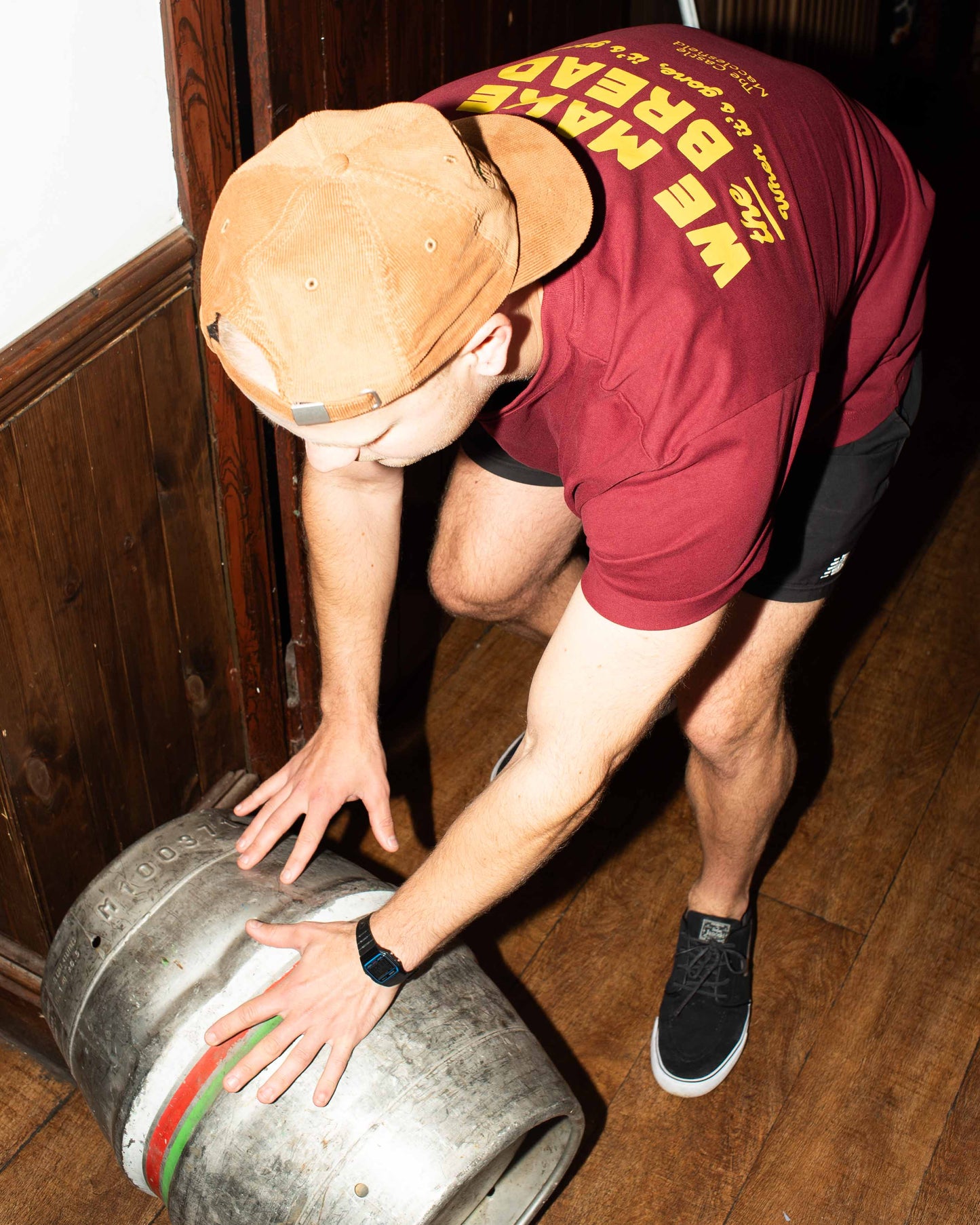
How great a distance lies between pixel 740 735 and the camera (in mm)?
1659

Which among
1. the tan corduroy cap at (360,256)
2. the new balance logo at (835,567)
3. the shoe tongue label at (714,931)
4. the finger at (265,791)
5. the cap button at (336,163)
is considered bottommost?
the shoe tongue label at (714,931)

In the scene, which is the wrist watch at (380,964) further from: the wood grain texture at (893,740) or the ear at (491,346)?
the wood grain texture at (893,740)

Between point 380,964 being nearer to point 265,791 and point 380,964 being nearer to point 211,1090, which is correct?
point 211,1090

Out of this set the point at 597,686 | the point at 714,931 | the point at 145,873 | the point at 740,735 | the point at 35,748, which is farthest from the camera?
the point at 714,931

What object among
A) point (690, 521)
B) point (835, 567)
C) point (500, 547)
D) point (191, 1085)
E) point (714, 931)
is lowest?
point (714, 931)

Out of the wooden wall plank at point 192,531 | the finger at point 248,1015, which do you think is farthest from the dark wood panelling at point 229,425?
the finger at point 248,1015

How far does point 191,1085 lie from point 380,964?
9.3 inches

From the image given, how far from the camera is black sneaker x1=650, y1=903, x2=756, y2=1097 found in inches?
70.6

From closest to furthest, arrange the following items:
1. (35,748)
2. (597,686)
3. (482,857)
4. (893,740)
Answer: (597,686)
(482,857)
(35,748)
(893,740)

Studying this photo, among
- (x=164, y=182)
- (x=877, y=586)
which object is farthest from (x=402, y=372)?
(x=877, y=586)

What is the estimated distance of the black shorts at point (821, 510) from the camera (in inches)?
61.5

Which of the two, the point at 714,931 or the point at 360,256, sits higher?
the point at 360,256

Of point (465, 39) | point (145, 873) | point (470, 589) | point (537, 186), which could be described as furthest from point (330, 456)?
point (465, 39)

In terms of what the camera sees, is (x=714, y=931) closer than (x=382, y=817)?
No
